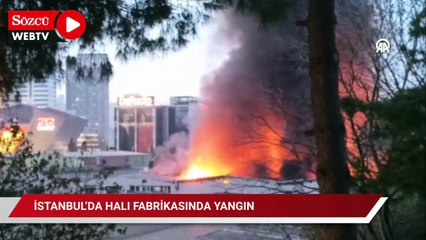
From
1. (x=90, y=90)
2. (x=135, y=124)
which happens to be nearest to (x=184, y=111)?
(x=135, y=124)

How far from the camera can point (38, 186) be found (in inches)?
111

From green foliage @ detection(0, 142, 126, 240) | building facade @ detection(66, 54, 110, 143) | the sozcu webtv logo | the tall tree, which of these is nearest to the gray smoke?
building facade @ detection(66, 54, 110, 143)

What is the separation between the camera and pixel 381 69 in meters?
3.30

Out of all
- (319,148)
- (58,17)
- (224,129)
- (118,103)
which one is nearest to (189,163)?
(224,129)

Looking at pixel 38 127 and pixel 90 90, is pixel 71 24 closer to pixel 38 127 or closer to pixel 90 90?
pixel 90 90

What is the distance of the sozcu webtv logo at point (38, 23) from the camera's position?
2.58m

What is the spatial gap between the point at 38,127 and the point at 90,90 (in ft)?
1.32

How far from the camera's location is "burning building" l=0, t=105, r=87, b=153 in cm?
287

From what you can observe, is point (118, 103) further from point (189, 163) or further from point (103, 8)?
point (189, 163)

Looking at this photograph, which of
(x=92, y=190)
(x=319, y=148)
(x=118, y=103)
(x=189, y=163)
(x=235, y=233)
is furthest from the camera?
(x=189, y=163)

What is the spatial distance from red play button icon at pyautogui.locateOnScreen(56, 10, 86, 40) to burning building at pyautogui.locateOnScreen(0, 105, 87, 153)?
1.93 feet

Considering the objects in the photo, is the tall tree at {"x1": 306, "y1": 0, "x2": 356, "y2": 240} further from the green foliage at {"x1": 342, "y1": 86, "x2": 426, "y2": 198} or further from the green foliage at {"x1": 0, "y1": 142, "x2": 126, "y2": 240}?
the green foliage at {"x1": 0, "y1": 142, "x2": 126, "y2": 240}

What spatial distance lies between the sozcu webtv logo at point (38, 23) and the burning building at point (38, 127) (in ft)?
1.73

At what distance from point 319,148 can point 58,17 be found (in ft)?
5.13
